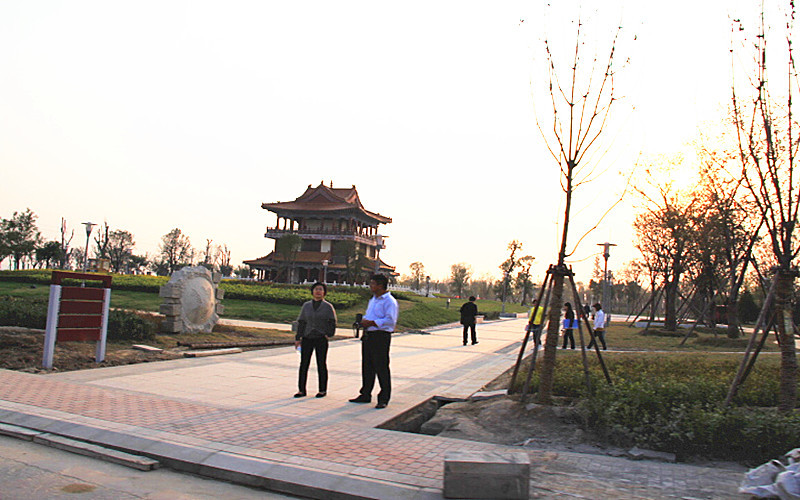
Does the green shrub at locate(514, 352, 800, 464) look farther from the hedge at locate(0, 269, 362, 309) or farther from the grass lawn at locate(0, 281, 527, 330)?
the hedge at locate(0, 269, 362, 309)

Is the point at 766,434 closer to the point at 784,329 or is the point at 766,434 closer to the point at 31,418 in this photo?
the point at 784,329

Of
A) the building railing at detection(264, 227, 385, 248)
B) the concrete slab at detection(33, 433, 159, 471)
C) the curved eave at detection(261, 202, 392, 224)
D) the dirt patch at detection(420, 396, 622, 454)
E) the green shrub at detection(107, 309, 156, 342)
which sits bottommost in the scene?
the concrete slab at detection(33, 433, 159, 471)

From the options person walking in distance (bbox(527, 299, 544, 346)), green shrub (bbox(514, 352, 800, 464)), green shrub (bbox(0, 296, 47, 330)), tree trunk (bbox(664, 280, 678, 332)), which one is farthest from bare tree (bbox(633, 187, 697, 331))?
green shrub (bbox(0, 296, 47, 330))

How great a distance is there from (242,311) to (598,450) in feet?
77.7

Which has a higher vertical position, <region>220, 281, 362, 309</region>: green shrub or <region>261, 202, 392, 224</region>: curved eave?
<region>261, 202, 392, 224</region>: curved eave

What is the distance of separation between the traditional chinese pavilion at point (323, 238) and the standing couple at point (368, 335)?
158ft

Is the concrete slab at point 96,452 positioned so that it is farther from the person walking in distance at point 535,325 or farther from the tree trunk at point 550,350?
the person walking in distance at point 535,325

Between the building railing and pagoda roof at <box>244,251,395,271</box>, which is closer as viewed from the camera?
pagoda roof at <box>244,251,395,271</box>

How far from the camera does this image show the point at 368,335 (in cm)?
755

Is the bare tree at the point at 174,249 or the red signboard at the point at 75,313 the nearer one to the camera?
the red signboard at the point at 75,313

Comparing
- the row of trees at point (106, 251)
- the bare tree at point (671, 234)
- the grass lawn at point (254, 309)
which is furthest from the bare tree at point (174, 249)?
the bare tree at point (671, 234)

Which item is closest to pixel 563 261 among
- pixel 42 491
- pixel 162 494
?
pixel 162 494

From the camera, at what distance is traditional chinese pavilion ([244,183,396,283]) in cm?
5872

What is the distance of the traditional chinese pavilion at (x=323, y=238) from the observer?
58719mm
